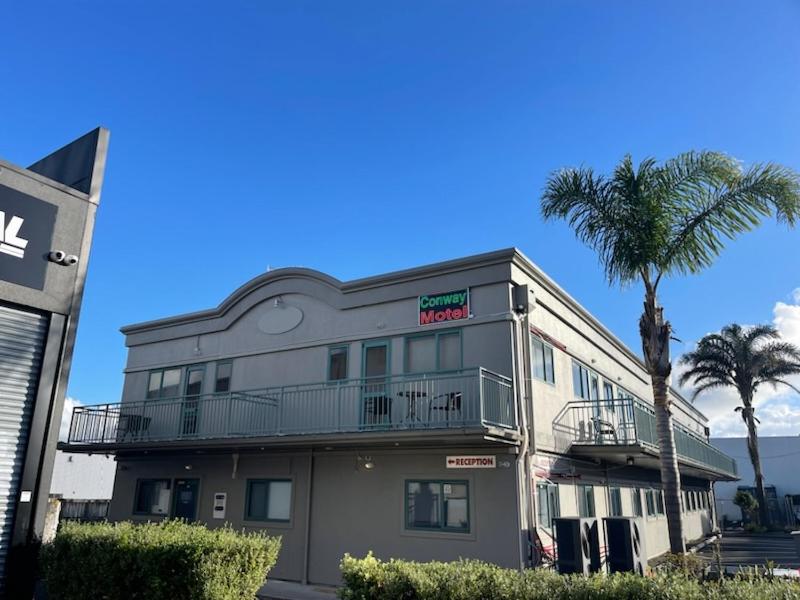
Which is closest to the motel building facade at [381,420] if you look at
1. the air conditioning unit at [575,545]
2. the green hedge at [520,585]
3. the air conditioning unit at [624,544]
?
Answer: the air conditioning unit at [575,545]

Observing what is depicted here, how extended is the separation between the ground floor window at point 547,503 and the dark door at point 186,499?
899 cm

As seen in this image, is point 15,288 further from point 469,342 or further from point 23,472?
point 469,342

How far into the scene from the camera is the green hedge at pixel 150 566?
23.1ft

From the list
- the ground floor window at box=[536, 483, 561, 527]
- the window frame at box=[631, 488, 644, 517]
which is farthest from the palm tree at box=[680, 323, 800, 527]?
the ground floor window at box=[536, 483, 561, 527]

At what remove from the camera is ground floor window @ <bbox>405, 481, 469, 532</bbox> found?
12430 mm

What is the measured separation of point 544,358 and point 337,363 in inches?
197

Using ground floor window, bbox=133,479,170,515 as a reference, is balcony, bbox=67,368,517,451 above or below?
above

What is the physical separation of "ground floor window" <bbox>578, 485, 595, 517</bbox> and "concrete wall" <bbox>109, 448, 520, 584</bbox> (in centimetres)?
376

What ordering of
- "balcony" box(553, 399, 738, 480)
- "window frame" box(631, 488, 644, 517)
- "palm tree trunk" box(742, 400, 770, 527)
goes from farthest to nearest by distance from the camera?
1. "palm tree trunk" box(742, 400, 770, 527)
2. "window frame" box(631, 488, 644, 517)
3. "balcony" box(553, 399, 738, 480)

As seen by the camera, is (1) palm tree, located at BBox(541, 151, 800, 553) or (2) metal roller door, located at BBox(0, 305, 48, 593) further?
(1) palm tree, located at BBox(541, 151, 800, 553)

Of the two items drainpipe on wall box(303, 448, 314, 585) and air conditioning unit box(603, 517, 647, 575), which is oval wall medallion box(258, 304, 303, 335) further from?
air conditioning unit box(603, 517, 647, 575)

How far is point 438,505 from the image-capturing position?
41.6 ft

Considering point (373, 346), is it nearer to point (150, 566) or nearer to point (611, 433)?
point (611, 433)

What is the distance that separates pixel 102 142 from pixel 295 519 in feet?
31.1
